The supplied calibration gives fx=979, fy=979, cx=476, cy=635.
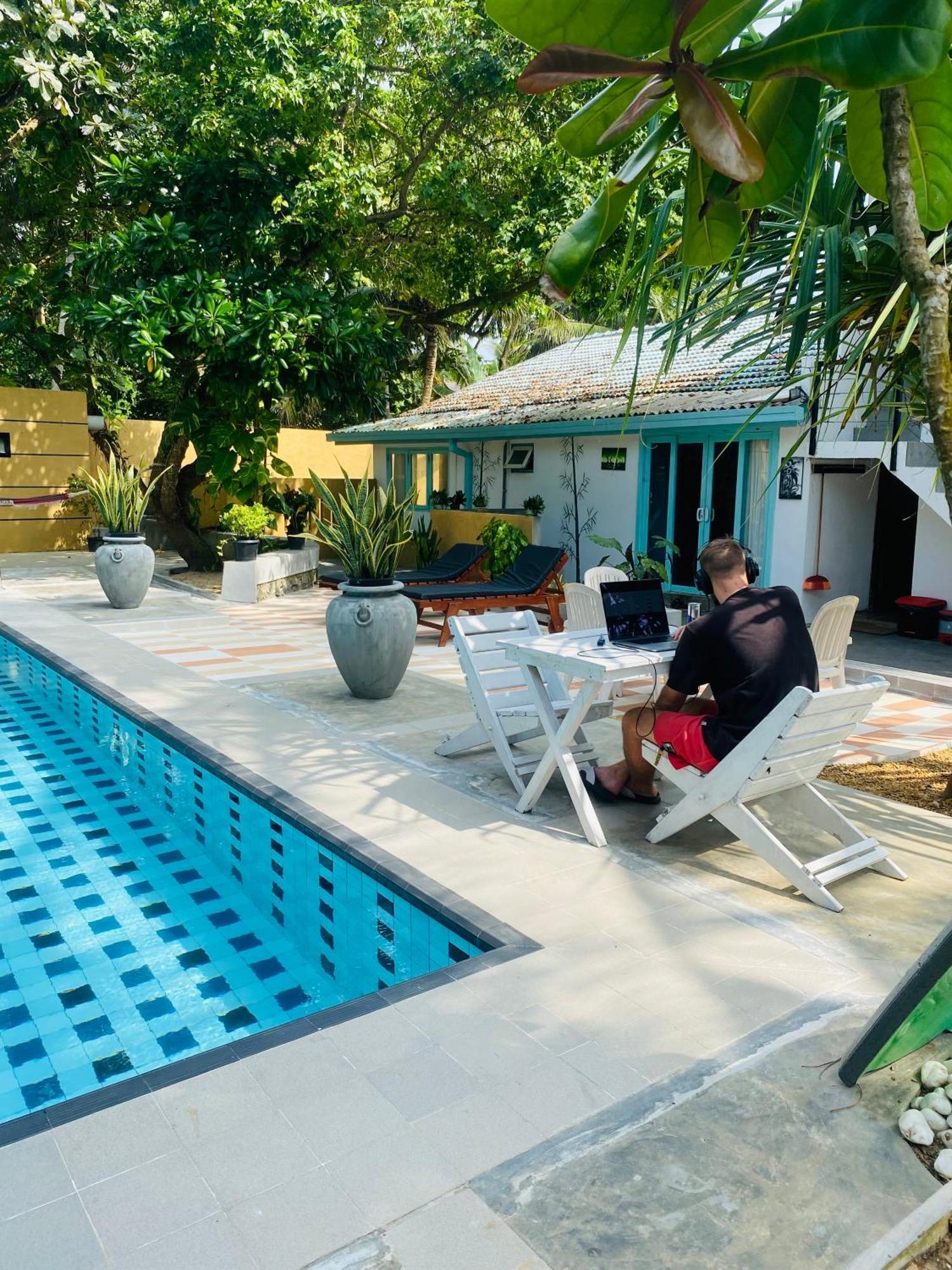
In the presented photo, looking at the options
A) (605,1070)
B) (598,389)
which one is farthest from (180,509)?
(605,1070)

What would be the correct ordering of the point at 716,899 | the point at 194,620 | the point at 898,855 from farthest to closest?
the point at 194,620, the point at 898,855, the point at 716,899

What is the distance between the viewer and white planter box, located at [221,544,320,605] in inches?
570

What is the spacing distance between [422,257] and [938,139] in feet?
54.1

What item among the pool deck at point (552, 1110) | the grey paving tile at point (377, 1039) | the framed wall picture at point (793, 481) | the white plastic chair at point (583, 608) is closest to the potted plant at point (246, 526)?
the white plastic chair at point (583, 608)

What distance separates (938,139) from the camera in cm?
175

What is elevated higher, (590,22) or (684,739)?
(590,22)

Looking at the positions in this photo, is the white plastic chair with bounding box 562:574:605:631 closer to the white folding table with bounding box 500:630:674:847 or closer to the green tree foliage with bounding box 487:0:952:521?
the white folding table with bounding box 500:630:674:847

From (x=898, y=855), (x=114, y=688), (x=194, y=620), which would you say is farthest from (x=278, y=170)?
(x=898, y=855)

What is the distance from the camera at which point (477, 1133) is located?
8.72 ft

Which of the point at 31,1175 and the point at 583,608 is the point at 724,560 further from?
the point at 583,608

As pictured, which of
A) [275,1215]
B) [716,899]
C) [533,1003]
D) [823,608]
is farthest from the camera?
[823,608]

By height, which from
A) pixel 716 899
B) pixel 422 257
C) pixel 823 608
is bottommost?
pixel 716 899

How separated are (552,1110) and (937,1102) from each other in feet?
3.56

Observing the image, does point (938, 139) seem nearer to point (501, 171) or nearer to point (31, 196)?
point (501, 171)
